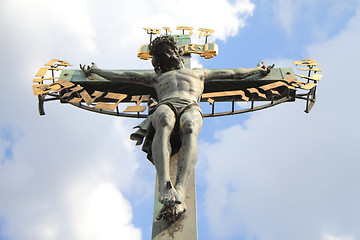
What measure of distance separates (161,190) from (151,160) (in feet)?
3.74

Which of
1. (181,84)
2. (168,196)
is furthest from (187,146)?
(181,84)

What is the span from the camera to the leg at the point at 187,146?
5684 mm

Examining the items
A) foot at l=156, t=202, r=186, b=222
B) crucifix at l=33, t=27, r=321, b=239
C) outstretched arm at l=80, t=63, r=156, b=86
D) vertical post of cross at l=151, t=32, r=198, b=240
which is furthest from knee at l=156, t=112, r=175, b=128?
outstretched arm at l=80, t=63, r=156, b=86

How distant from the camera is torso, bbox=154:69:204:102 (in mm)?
7020

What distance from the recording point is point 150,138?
6.58m

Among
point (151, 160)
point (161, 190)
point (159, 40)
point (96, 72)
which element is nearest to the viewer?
point (161, 190)

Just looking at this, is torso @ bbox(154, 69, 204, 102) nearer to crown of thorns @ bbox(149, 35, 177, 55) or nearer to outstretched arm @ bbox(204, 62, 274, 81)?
outstretched arm @ bbox(204, 62, 274, 81)

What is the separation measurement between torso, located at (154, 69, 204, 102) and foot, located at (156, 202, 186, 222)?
190 cm

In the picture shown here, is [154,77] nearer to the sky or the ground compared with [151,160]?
nearer to the sky

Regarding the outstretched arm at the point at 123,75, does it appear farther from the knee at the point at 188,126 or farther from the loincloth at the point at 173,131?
the knee at the point at 188,126

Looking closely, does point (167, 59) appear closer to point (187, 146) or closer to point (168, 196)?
point (187, 146)

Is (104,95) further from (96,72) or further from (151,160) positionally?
(151,160)

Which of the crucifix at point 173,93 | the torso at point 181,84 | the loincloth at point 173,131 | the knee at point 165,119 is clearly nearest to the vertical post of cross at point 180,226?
the crucifix at point 173,93

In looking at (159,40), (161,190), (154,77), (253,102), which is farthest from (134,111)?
(161,190)
